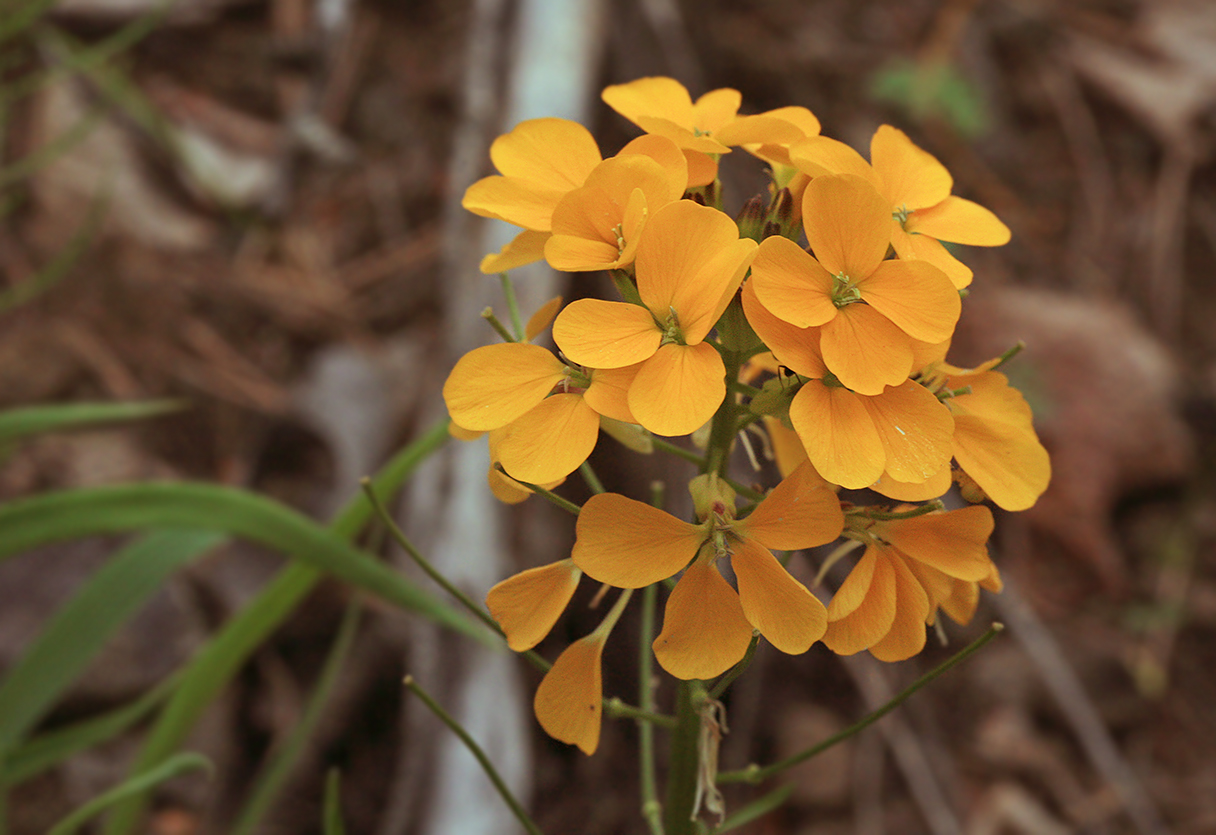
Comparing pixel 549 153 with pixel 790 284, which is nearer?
pixel 790 284

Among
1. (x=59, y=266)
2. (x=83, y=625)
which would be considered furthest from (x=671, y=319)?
(x=59, y=266)

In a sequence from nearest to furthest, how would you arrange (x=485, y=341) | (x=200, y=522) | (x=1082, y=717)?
(x=200, y=522), (x=485, y=341), (x=1082, y=717)

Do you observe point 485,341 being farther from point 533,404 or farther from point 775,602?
point 775,602

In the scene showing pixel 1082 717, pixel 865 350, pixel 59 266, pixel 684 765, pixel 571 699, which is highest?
pixel 865 350

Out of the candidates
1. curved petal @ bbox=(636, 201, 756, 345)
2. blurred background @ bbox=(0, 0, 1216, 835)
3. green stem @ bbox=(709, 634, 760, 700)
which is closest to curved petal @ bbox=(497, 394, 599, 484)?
curved petal @ bbox=(636, 201, 756, 345)

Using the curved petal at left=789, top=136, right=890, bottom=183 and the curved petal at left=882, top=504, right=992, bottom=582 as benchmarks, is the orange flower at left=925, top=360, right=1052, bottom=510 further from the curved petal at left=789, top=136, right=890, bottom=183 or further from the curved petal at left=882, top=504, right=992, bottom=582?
the curved petal at left=789, top=136, right=890, bottom=183
